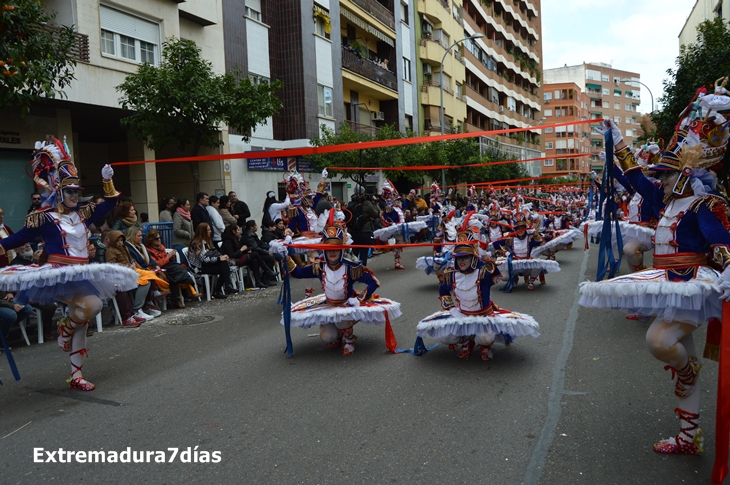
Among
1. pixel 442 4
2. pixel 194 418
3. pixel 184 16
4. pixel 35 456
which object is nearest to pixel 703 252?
pixel 194 418

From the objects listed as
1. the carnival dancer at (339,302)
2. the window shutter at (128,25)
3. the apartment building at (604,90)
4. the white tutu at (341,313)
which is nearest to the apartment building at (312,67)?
the window shutter at (128,25)

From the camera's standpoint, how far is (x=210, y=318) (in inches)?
386

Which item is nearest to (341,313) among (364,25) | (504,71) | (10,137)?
(10,137)

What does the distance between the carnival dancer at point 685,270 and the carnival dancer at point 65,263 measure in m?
4.76

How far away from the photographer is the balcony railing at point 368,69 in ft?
95.0

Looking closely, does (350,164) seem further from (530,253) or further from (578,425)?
(578,425)

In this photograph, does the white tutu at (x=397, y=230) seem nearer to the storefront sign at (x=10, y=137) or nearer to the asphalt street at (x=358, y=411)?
the asphalt street at (x=358, y=411)

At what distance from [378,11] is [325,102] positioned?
904cm

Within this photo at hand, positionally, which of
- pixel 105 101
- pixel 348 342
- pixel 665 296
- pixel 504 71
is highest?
pixel 504 71

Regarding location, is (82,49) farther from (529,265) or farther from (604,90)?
(604,90)

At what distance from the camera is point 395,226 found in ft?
49.8

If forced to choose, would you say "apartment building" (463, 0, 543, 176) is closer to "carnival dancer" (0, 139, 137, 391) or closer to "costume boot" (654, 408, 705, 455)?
"carnival dancer" (0, 139, 137, 391)

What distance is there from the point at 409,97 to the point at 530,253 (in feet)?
89.2

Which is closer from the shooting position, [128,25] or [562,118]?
[128,25]
